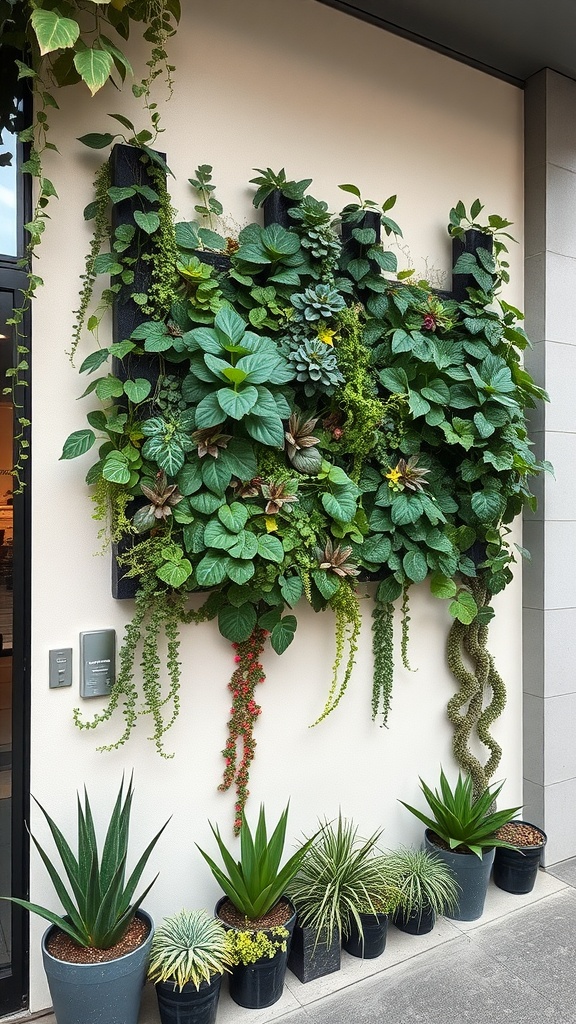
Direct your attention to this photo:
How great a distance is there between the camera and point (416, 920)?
93.0 inches

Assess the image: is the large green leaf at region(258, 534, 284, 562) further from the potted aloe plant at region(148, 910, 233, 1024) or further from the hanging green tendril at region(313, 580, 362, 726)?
the potted aloe plant at region(148, 910, 233, 1024)

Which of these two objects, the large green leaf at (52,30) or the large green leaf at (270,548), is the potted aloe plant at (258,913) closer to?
the large green leaf at (270,548)

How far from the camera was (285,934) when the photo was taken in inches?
77.4

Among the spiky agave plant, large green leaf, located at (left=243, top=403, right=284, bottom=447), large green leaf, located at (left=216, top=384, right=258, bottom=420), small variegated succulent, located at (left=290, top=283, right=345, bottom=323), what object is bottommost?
the spiky agave plant

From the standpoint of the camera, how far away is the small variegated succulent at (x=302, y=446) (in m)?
2.16

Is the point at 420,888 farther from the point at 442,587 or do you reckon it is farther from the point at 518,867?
the point at 442,587

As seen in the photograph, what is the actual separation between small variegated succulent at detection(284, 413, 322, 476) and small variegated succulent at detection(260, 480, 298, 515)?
115mm

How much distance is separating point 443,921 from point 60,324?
2539 mm

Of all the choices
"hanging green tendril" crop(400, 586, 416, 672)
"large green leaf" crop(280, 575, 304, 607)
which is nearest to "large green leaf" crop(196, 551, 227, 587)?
"large green leaf" crop(280, 575, 304, 607)

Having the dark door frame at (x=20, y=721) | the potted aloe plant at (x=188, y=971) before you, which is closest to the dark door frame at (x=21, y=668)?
the dark door frame at (x=20, y=721)

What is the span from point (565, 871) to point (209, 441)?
2453 millimetres

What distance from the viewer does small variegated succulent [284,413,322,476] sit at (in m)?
2.16

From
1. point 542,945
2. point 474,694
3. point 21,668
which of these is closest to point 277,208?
point 21,668

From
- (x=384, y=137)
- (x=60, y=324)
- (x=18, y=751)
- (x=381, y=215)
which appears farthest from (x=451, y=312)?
(x=18, y=751)
